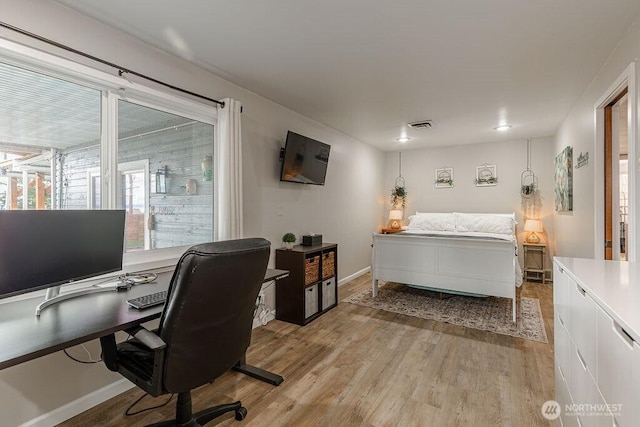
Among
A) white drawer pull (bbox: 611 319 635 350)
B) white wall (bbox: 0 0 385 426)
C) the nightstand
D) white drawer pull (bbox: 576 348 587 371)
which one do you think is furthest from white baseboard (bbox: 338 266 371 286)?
white drawer pull (bbox: 611 319 635 350)

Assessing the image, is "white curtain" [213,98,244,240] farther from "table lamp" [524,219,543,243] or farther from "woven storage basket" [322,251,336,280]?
"table lamp" [524,219,543,243]

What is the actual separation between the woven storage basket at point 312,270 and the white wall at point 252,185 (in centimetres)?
44

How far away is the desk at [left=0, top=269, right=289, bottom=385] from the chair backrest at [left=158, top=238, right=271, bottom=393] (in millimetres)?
232

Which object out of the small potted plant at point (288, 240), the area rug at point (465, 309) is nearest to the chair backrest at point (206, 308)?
the small potted plant at point (288, 240)

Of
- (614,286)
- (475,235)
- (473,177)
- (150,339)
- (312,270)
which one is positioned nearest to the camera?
(614,286)

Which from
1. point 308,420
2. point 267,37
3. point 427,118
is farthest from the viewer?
point 427,118

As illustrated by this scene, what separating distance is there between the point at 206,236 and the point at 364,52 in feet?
6.87

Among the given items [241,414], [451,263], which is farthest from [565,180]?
[241,414]

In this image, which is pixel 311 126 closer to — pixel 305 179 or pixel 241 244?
pixel 305 179

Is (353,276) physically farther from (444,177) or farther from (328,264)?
(444,177)

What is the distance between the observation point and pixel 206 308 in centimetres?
139

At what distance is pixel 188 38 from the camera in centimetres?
→ 221

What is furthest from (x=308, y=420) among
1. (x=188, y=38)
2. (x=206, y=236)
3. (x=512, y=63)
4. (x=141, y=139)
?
(x=512, y=63)

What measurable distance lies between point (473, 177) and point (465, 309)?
9.91 feet
